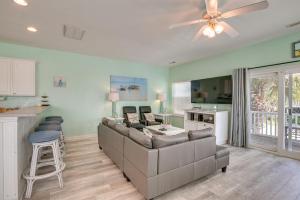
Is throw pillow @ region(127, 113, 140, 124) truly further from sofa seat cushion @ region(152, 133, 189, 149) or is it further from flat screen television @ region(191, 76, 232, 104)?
sofa seat cushion @ region(152, 133, 189, 149)

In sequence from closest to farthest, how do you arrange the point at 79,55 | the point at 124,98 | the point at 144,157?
the point at 144,157 < the point at 79,55 < the point at 124,98

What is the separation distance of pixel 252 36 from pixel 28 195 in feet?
15.9

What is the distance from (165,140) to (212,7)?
181 cm

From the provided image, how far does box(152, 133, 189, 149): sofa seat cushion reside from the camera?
187cm

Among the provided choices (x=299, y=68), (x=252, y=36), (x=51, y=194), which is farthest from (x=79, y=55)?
(x=299, y=68)

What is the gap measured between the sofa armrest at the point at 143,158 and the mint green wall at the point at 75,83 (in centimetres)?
319

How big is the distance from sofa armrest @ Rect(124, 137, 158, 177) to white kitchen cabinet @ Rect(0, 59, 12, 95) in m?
3.64

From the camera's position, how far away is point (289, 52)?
10.6ft

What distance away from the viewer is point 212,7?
188 centimetres

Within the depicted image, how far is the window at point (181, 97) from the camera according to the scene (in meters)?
5.87

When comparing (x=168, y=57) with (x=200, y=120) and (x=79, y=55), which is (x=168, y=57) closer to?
(x=200, y=120)

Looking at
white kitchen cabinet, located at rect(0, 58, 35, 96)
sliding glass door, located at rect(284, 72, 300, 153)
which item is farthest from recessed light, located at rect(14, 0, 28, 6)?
sliding glass door, located at rect(284, 72, 300, 153)

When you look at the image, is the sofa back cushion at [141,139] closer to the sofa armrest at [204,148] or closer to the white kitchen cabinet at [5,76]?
the sofa armrest at [204,148]

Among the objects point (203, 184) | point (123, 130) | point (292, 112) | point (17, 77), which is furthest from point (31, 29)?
point (292, 112)
